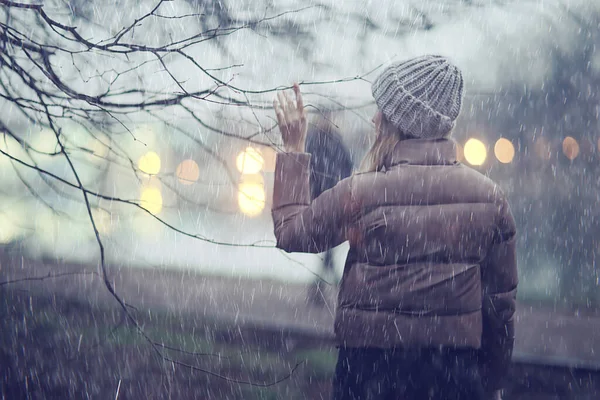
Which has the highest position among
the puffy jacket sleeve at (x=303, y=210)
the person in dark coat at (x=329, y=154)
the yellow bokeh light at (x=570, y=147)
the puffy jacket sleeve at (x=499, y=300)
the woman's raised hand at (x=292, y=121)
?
the yellow bokeh light at (x=570, y=147)

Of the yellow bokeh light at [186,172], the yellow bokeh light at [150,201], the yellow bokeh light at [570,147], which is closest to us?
the yellow bokeh light at [150,201]

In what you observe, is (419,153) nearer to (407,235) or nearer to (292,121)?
(407,235)

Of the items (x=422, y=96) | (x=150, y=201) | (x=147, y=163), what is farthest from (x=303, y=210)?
(x=147, y=163)

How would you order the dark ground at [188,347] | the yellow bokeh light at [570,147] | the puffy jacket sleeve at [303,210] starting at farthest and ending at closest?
the yellow bokeh light at [570,147], the dark ground at [188,347], the puffy jacket sleeve at [303,210]

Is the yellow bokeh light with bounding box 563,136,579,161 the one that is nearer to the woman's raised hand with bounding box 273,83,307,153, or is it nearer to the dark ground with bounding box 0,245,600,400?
the dark ground with bounding box 0,245,600,400

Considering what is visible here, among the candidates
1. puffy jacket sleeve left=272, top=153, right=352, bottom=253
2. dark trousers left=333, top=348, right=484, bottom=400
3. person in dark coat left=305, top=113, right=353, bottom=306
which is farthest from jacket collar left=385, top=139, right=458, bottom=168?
person in dark coat left=305, top=113, right=353, bottom=306

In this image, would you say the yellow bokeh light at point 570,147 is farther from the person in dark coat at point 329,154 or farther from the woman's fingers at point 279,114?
the woman's fingers at point 279,114

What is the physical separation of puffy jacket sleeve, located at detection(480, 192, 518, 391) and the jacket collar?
23 cm

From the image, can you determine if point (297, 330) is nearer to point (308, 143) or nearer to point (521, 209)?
point (308, 143)

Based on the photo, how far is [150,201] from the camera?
104 inches

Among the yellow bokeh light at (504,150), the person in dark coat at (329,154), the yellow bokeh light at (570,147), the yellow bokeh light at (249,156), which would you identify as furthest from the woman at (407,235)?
the yellow bokeh light at (504,150)

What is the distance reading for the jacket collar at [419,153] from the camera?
1840 millimetres

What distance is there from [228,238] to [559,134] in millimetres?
8101

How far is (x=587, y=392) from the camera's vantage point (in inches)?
190
